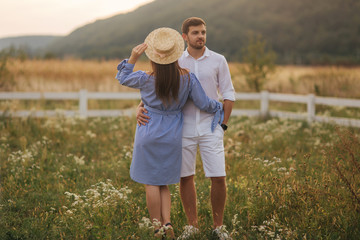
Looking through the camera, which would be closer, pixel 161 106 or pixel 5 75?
pixel 161 106

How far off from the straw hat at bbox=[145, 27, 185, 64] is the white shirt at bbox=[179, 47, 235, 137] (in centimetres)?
26

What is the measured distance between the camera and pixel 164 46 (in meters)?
3.21

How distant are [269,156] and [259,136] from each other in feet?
4.70

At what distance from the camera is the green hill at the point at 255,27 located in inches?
4158

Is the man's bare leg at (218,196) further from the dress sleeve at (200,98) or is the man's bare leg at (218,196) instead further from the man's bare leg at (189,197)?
the dress sleeve at (200,98)

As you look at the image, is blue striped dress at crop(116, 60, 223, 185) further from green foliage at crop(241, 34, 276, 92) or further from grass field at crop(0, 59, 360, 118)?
green foliage at crop(241, 34, 276, 92)

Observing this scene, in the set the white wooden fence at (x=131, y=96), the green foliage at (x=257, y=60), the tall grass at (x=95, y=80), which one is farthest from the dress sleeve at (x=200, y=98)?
the tall grass at (x=95, y=80)

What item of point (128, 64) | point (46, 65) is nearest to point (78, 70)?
point (46, 65)

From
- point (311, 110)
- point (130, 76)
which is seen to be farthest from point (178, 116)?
point (311, 110)

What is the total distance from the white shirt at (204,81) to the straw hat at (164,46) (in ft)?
0.86

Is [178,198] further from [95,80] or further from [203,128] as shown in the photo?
[95,80]

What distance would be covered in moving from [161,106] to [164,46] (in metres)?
0.52

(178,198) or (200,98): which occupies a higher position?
(200,98)

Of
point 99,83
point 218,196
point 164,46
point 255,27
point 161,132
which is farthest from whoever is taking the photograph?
point 255,27
